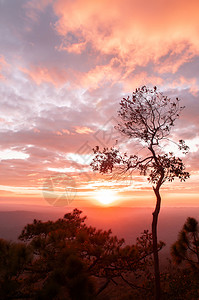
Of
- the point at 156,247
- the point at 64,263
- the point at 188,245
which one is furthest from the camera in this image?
the point at 188,245

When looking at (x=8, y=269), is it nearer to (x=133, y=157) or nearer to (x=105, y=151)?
(x=105, y=151)

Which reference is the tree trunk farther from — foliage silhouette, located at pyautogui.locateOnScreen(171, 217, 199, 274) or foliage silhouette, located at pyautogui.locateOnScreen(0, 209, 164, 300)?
foliage silhouette, located at pyautogui.locateOnScreen(171, 217, 199, 274)

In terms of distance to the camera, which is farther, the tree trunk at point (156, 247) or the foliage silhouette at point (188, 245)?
the foliage silhouette at point (188, 245)

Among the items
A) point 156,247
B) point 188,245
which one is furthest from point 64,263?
point 188,245

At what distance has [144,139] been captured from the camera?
12.3 m

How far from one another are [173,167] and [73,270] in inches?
324

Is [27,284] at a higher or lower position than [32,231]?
lower

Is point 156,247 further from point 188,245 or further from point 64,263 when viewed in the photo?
point 64,263

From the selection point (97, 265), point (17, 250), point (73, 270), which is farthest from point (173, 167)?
point (17, 250)

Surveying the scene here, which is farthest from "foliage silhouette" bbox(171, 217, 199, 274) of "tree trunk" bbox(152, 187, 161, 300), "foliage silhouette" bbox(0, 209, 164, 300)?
"tree trunk" bbox(152, 187, 161, 300)

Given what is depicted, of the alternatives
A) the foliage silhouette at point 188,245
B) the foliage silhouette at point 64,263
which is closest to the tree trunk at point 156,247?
the foliage silhouette at point 64,263

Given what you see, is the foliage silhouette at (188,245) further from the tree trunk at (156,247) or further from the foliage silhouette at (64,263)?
the tree trunk at (156,247)

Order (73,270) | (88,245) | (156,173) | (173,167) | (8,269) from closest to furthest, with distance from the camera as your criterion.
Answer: (73,270)
(8,269)
(88,245)
(173,167)
(156,173)

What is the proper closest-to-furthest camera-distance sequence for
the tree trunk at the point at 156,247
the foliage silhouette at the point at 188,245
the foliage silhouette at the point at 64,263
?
the foliage silhouette at the point at 64,263 → the tree trunk at the point at 156,247 → the foliage silhouette at the point at 188,245
